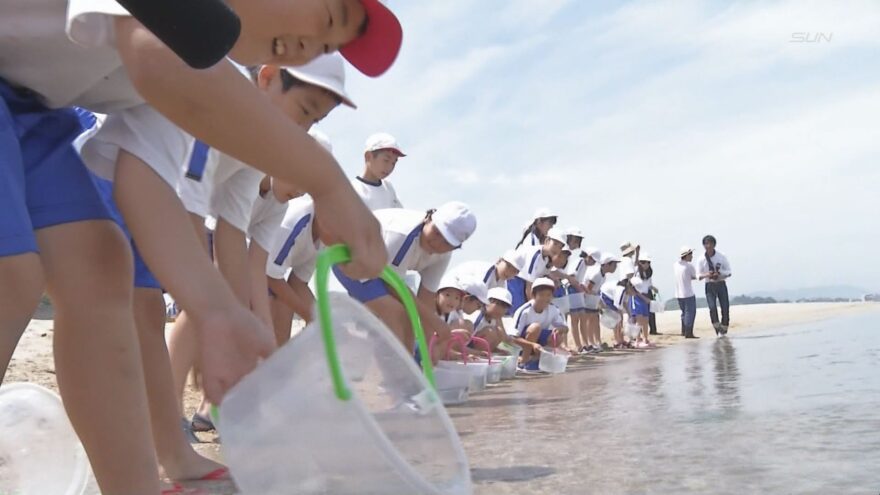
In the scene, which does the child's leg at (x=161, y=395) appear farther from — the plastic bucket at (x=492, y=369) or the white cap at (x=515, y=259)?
the white cap at (x=515, y=259)

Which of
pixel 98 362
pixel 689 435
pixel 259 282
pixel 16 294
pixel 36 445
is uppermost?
pixel 259 282

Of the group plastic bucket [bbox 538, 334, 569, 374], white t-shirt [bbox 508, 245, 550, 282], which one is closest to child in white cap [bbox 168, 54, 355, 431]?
plastic bucket [bbox 538, 334, 569, 374]

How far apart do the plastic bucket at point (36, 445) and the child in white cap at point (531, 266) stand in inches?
278

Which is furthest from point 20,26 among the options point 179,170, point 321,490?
point 321,490

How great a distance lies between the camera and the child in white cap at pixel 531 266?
8945mm

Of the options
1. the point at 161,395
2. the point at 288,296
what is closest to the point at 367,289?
the point at 288,296

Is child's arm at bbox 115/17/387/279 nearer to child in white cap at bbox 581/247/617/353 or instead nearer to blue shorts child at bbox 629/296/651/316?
child in white cap at bbox 581/247/617/353

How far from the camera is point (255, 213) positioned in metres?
3.43

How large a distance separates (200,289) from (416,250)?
373 centimetres

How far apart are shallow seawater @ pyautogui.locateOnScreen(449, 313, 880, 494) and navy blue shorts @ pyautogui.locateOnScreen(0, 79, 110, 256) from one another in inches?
43.5

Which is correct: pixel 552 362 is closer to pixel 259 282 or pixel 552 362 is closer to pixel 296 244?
pixel 296 244

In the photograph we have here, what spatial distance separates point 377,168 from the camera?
534 cm

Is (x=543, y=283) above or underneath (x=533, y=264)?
underneath

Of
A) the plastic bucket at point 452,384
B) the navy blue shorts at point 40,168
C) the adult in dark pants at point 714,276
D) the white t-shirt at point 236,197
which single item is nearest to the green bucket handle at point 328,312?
the navy blue shorts at point 40,168
